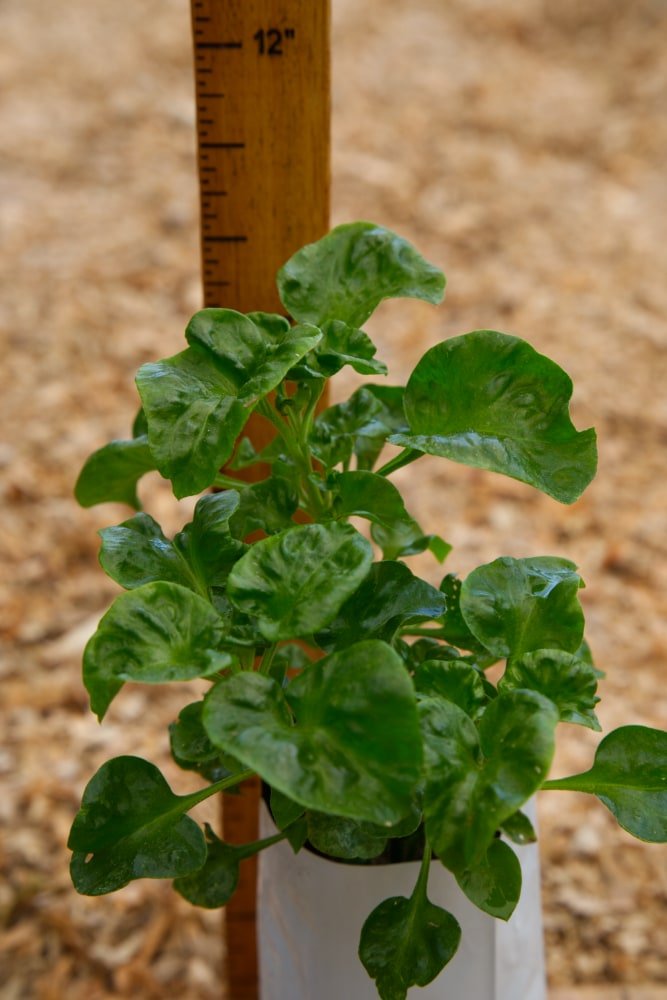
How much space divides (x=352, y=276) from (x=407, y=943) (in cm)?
42

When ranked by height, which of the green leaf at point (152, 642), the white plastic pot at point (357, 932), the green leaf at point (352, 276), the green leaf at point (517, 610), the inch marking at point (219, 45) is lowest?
the white plastic pot at point (357, 932)

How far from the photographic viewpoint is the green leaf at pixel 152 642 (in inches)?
23.4

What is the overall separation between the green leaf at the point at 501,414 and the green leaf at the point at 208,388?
0.27ft

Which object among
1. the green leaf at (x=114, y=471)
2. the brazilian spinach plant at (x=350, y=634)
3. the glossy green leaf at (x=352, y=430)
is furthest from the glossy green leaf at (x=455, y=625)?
the green leaf at (x=114, y=471)

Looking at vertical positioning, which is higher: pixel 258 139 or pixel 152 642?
pixel 258 139

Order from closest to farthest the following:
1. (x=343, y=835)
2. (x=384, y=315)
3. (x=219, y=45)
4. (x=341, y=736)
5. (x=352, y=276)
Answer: (x=341, y=736) → (x=343, y=835) → (x=352, y=276) → (x=219, y=45) → (x=384, y=315)

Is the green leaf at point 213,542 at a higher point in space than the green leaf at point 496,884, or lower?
higher

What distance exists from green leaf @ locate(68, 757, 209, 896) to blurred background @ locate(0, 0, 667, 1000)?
612 millimetres

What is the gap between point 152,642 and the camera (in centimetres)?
62

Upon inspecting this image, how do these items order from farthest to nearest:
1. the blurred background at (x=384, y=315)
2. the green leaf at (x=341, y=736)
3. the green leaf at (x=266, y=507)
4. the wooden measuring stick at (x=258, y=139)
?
the blurred background at (x=384, y=315)
the wooden measuring stick at (x=258, y=139)
the green leaf at (x=266, y=507)
the green leaf at (x=341, y=736)

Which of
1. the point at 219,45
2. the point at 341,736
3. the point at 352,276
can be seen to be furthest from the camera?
the point at 219,45

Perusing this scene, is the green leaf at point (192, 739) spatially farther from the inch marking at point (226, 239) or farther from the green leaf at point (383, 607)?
the inch marking at point (226, 239)

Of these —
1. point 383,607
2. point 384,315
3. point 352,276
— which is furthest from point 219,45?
point 384,315

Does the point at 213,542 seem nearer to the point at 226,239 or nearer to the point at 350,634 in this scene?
the point at 350,634
